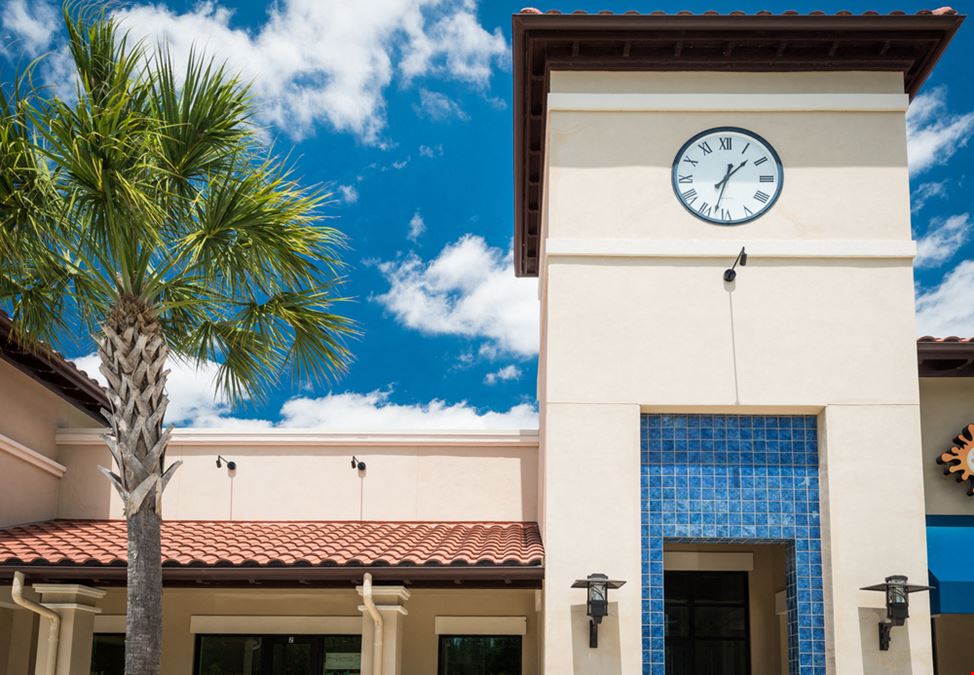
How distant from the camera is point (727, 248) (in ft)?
42.7

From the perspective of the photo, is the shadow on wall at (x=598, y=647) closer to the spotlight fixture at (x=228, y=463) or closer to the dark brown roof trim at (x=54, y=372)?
the spotlight fixture at (x=228, y=463)

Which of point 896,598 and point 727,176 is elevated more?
point 727,176

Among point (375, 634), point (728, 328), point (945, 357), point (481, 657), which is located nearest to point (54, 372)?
point (375, 634)

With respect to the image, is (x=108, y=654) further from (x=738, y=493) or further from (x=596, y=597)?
(x=738, y=493)

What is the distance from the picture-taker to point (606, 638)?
12.1 meters

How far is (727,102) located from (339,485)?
8.18 meters

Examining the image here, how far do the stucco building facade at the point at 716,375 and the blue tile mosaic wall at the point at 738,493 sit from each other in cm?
3

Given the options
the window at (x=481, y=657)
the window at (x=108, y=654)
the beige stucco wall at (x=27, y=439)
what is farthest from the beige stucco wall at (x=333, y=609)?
the beige stucco wall at (x=27, y=439)

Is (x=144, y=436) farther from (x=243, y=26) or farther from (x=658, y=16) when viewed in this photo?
(x=243, y=26)

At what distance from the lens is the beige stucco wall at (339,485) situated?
56.3 ft

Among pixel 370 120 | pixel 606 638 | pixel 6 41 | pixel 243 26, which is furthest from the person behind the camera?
pixel 370 120

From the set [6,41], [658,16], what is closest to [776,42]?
[658,16]

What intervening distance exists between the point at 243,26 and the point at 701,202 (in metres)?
37.5

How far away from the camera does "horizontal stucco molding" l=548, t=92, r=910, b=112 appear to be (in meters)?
13.4
